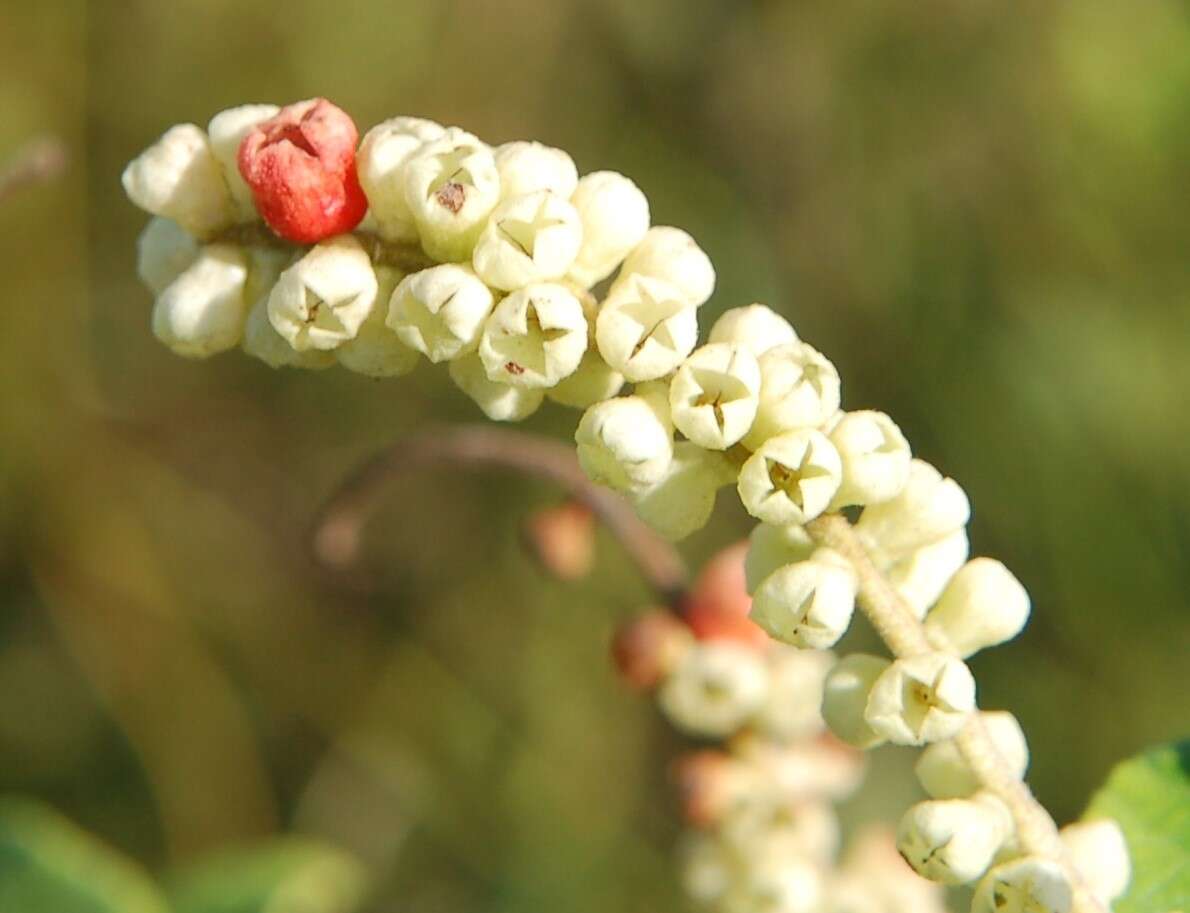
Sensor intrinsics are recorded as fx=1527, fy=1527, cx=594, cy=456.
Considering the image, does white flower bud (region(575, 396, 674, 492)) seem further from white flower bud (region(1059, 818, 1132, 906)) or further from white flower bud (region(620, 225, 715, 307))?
white flower bud (region(1059, 818, 1132, 906))

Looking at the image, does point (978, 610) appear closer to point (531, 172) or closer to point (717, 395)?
point (717, 395)

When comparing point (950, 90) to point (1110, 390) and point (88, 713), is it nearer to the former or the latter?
point (1110, 390)

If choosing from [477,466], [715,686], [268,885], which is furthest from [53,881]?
[715,686]

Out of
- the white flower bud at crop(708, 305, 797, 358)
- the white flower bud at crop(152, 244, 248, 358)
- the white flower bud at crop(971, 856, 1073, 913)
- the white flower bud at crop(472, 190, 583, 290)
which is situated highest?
the white flower bud at crop(708, 305, 797, 358)

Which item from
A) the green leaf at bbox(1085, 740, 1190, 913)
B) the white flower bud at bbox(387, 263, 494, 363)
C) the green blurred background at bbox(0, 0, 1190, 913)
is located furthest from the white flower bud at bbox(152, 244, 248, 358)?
the green blurred background at bbox(0, 0, 1190, 913)

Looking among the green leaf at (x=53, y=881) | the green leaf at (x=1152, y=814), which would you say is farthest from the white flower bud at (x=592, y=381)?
the green leaf at (x=53, y=881)

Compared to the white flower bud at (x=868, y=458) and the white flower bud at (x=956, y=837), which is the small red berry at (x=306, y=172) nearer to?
the white flower bud at (x=868, y=458)

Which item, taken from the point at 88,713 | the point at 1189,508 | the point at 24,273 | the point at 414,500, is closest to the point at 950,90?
the point at 1189,508
